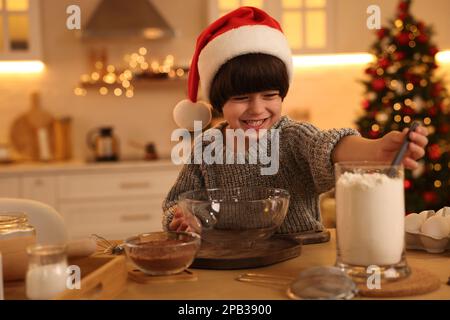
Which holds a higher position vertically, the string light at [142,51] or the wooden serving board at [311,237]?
the string light at [142,51]

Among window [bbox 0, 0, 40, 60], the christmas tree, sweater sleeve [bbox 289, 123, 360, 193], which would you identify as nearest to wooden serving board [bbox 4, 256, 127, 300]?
sweater sleeve [bbox 289, 123, 360, 193]

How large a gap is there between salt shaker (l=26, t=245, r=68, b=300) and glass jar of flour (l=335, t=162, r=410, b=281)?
0.44 m

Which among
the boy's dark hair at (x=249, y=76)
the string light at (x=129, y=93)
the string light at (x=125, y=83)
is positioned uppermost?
the string light at (x=125, y=83)

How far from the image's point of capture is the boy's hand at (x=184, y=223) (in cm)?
112

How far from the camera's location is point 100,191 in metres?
3.56

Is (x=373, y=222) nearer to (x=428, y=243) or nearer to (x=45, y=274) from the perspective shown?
(x=428, y=243)

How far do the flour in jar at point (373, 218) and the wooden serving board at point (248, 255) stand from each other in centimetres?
18

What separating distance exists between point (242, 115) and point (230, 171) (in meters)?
0.14

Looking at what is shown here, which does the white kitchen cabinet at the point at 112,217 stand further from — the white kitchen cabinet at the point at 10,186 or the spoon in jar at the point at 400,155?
the spoon in jar at the point at 400,155

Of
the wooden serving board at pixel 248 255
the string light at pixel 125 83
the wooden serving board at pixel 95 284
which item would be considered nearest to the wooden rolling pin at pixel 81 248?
the wooden serving board at pixel 95 284

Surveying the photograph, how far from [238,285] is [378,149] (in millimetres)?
394

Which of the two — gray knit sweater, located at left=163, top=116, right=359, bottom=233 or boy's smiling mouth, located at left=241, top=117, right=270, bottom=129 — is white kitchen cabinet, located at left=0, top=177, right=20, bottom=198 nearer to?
gray knit sweater, located at left=163, top=116, right=359, bottom=233

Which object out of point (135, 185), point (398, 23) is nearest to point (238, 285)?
point (135, 185)

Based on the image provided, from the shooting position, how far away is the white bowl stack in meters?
1.12
